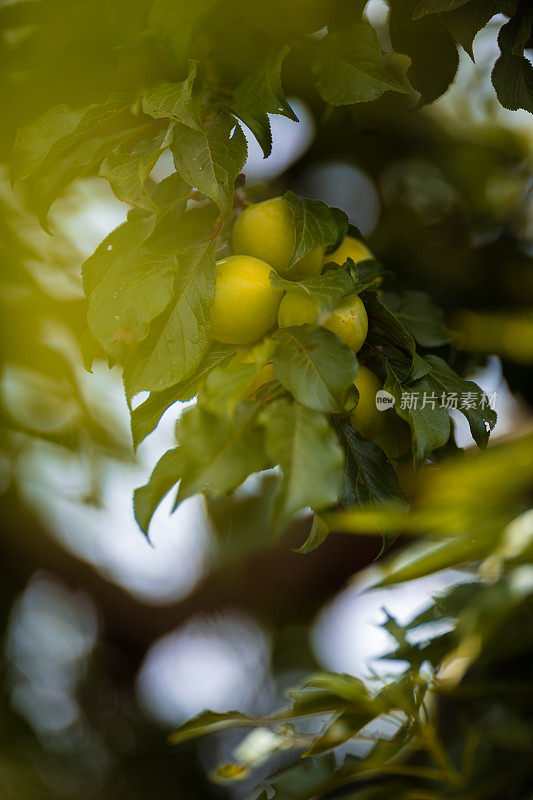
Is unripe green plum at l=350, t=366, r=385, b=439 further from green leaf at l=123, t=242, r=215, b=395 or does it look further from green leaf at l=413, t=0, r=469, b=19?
green leaf at l=413, t=0, r=469, b=19

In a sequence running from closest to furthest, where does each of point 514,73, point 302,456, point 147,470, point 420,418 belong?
point 302,456
point 420,418
point 514,73
point 147,470

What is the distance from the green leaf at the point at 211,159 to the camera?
448mm

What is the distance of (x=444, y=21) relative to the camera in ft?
1.71

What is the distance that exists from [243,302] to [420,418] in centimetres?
Answer: 15

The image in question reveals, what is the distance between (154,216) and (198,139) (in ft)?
0.21

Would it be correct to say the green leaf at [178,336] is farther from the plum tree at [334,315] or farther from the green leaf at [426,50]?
the green leaf at [426,50]

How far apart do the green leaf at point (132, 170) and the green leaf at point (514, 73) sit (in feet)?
1.00

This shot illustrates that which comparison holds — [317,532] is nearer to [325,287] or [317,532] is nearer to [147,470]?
[325,287]

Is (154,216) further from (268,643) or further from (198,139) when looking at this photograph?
(268,643)

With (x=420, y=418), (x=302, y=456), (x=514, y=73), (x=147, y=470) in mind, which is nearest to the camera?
(x=302, y=456)

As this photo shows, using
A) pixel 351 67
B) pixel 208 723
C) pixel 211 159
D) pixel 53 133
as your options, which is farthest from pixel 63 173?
pixel 208 723

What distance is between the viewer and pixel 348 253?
22.6 inches

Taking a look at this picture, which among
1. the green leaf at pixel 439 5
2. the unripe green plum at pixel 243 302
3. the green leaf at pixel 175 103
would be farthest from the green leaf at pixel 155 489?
the green leaf at pixel 439 5

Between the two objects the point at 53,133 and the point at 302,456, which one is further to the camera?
the point at 53,133
